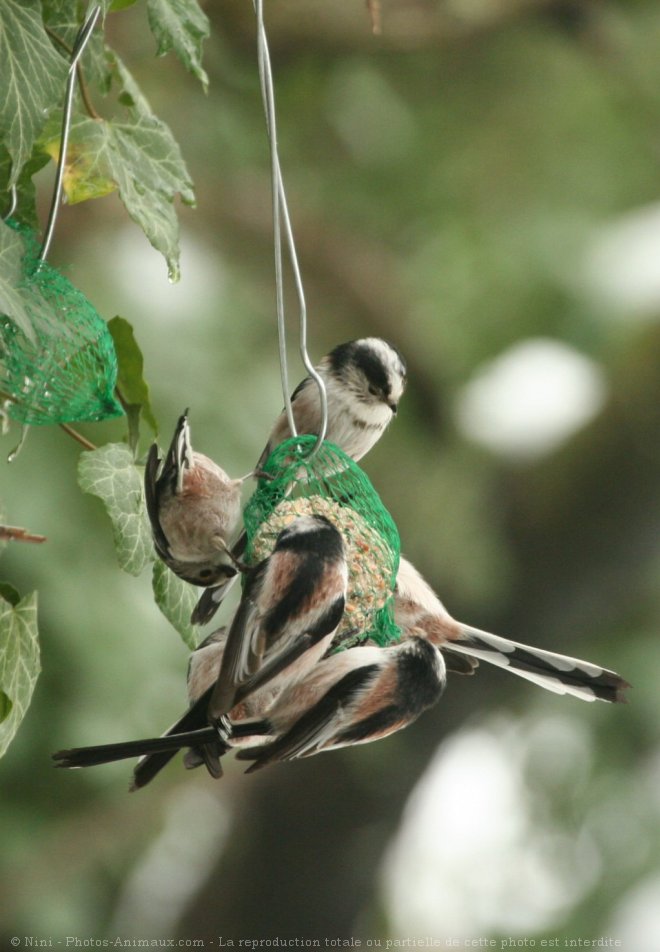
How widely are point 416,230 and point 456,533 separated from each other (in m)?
2.02

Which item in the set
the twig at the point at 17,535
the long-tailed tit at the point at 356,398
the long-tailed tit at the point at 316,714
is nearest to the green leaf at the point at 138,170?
the twig at the point at 17,535

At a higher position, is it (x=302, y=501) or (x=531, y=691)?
(x=302, y=501)

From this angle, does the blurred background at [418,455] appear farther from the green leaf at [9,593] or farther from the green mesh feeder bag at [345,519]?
the green leaf at [9,593]

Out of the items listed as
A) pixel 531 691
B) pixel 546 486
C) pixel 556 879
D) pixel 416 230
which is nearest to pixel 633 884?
pixel 556 879

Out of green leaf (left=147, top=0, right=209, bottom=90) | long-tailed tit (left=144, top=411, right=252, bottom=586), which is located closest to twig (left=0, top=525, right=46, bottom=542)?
long-tailed tit (left=144, top=411, right=252, bottom=586)

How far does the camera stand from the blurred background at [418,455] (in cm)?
423

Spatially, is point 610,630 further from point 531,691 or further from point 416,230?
point 416,230

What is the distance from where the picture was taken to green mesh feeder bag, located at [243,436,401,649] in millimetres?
1811

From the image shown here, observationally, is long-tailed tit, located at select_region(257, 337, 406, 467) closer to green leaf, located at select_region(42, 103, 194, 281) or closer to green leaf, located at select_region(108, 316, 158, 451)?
green leaf, located at select_region(108, 316, 158, 451)

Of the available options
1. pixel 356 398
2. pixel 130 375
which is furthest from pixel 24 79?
pixel 356 398

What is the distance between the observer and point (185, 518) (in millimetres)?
1715

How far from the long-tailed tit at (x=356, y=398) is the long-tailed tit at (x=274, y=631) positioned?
0.95m

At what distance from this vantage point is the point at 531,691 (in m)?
5.48

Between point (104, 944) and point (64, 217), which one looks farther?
point (104, 944)
